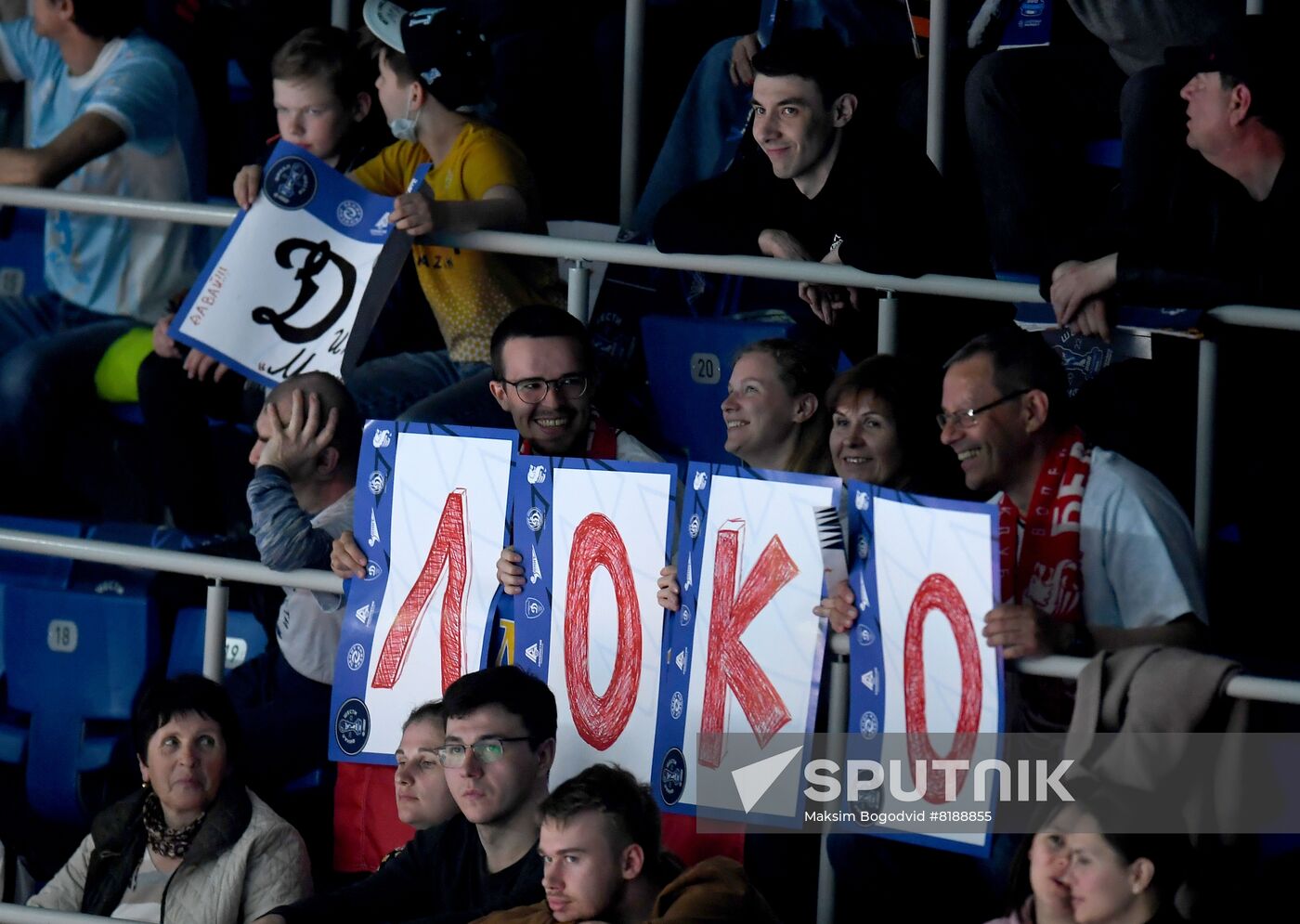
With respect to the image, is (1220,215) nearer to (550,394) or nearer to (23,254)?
(550,394)

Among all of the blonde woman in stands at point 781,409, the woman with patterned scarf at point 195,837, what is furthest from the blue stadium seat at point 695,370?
the woman with patterned scarf at point 195,837

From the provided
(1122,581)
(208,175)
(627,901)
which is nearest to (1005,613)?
(1122,581)

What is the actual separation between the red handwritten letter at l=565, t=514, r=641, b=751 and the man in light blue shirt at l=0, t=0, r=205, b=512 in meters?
1.62

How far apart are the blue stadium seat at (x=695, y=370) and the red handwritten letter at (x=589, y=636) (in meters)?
0.74

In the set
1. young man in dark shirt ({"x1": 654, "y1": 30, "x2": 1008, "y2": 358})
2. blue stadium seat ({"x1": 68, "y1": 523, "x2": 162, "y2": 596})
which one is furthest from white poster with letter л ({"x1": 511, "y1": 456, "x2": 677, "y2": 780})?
blue stadium seat ({"x1": 68, "y1": 523, "x2": 162, "y2": 596})

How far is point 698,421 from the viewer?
4.07 meters

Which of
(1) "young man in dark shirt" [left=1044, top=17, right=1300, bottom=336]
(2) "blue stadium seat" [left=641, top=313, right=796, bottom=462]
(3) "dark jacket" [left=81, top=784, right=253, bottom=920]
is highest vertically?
(1) "young man in dark shirt" [left=1044, top=17, right=1300, bottom=336]

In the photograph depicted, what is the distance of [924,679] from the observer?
3074 mm

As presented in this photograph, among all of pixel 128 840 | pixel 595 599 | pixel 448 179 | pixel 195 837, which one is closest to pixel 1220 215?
pixel 595 599

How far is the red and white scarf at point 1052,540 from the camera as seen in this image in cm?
311

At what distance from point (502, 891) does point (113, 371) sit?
179cm

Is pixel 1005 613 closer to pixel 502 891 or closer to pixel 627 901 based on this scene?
pixel 627 901

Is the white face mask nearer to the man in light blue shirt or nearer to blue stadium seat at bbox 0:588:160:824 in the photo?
the man in light blue shirt

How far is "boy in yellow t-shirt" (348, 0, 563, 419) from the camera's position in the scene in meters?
4.08
